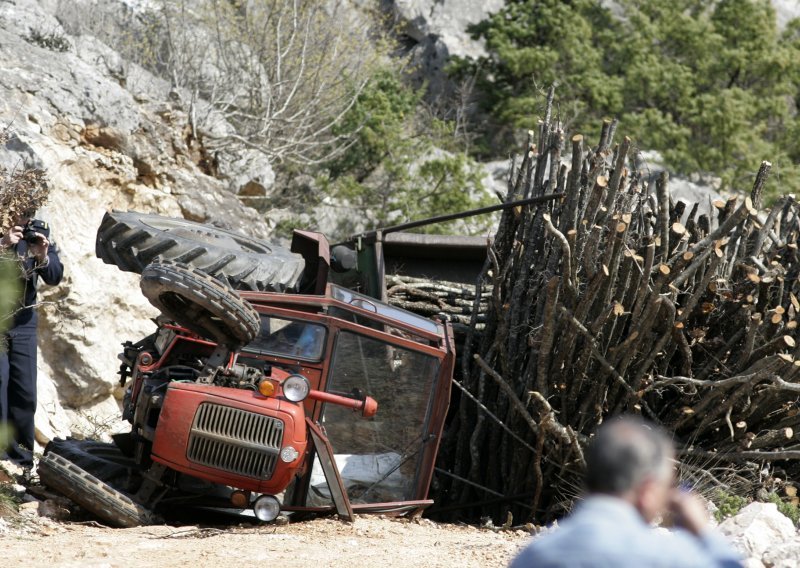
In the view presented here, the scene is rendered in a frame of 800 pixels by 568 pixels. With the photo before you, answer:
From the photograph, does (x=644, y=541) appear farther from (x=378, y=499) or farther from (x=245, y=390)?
(x=378, y=499)

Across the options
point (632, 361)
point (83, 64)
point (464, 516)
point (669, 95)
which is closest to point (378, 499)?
point (464, 516)

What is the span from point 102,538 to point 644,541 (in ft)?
13.1

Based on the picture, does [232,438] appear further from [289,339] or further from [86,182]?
[86,182]

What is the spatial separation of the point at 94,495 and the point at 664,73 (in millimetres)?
25700

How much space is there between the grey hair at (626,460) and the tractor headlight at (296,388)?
3810mm

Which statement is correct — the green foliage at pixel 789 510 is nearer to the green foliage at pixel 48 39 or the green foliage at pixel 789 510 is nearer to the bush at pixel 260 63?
the green foliage at pixel 48 39

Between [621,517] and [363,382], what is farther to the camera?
[363,382]

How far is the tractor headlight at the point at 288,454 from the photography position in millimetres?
6066

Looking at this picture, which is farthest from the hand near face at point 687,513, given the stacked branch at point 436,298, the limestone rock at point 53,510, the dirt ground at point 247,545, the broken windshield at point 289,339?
the stacked branch at point 436,298

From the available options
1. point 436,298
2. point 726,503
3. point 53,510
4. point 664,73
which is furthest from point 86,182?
point 664,73

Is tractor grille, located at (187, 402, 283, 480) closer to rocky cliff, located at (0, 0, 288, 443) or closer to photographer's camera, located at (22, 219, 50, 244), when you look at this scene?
photographer's camera, located at (22, 219, 50, 244)

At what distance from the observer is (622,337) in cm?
823

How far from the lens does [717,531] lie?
5844 millimetres

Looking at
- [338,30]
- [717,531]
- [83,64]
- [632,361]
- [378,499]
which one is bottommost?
[378,499]
